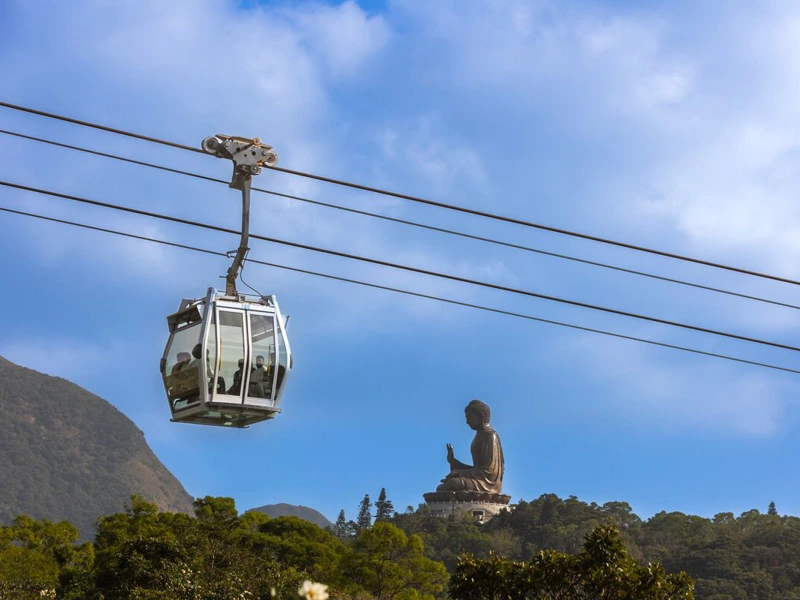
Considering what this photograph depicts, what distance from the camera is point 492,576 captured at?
19828 mm

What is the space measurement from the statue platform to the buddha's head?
6509 mm

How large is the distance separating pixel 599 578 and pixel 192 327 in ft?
31.7

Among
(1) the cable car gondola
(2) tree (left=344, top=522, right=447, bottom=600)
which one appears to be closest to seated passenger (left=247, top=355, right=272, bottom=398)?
(1) the cable car gondola

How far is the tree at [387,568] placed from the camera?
49.3m

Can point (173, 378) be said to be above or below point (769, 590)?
below

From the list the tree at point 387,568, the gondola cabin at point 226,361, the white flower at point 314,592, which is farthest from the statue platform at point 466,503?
the white flower at point 314,592

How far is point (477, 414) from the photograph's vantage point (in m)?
106

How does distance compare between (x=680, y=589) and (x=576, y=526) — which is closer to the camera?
(x=680, y=589)

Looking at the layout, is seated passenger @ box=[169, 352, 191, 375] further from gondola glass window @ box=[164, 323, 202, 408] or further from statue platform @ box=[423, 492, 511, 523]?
statue platform @ box=[423, 492, 511, 523]

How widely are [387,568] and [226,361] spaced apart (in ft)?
126

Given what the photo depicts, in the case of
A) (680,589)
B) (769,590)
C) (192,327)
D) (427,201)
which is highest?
(769,590)

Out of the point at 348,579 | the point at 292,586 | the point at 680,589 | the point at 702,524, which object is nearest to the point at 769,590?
the point at 702,524

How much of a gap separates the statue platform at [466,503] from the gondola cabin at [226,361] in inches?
Result: 3622

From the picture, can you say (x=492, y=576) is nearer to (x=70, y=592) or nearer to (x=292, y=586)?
(x=292, y=586)
